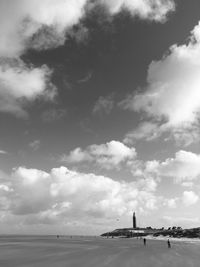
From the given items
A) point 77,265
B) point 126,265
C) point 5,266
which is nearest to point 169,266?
point 126,265

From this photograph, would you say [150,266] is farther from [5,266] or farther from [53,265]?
[5,266]

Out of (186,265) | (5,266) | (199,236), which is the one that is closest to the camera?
(5,266)

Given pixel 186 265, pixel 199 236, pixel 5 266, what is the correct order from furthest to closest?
pixel 199 236
pixel 186 265
pixel 5 266

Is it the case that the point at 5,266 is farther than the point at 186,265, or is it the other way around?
the point at 186,265

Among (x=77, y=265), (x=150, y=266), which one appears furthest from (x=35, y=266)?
(x=150, y=266)

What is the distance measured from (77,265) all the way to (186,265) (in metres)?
17.6

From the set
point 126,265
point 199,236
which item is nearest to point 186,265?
point 126,265

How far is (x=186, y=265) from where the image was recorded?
4934 cm

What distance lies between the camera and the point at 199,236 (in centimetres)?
19212

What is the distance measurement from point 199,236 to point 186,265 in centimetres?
15705

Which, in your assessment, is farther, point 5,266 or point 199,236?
point 199,236

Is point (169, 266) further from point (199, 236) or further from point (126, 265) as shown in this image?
point (199, 236)

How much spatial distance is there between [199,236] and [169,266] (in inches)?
6290

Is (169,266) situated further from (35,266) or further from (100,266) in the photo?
(35,266)
